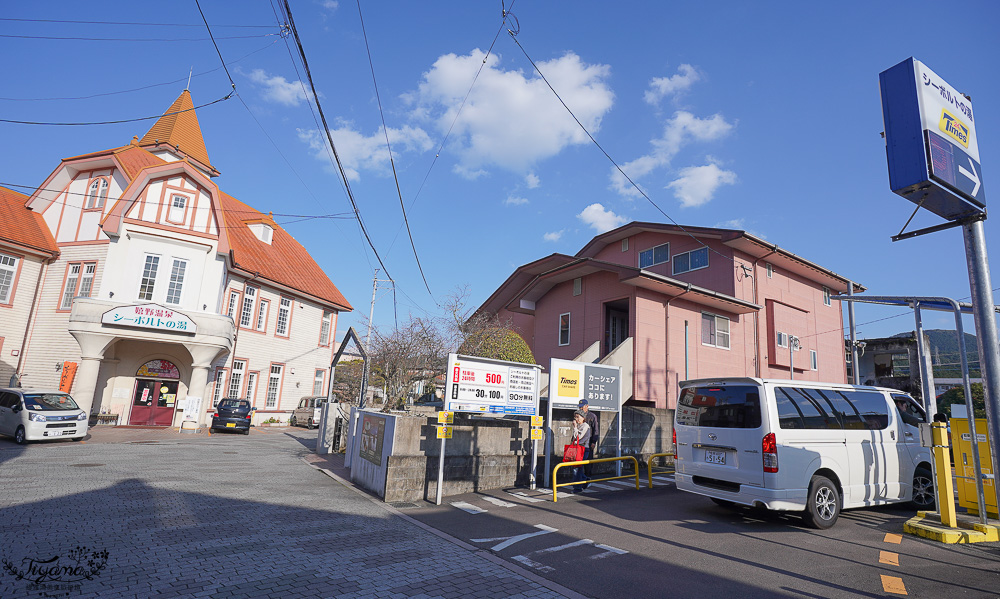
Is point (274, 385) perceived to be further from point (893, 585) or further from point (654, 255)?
point (893, 585)

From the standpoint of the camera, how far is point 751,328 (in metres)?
22.4

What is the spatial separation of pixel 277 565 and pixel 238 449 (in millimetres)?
13101

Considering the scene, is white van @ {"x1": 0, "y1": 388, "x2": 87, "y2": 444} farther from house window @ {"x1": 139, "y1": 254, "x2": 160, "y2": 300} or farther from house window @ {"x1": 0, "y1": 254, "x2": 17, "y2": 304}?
house window @ {"x1": 0, "y1": 254, "x2": 17, "y2": 304}

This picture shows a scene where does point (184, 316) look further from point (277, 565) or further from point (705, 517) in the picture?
point (705, 517)

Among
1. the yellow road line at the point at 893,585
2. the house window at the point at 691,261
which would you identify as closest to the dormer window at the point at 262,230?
the house window at the point at 691,261

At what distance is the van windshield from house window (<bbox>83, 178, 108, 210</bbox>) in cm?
2770

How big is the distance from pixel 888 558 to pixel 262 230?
33.2 meters

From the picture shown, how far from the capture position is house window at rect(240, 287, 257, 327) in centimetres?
2709

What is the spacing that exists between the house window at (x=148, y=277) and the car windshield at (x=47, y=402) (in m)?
5.98

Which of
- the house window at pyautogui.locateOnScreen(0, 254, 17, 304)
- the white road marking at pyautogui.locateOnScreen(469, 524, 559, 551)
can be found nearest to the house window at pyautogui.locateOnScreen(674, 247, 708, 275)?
the white road marking at pyautogui.locateOnScreen(469, 524, 559, 551)

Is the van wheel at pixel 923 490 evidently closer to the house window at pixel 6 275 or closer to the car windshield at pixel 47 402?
the car windshield at pixel 47 402

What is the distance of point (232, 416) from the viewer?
2334cm

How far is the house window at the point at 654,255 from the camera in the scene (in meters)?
24.6

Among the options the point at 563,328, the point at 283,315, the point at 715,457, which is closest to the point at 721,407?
the point at 715,457
